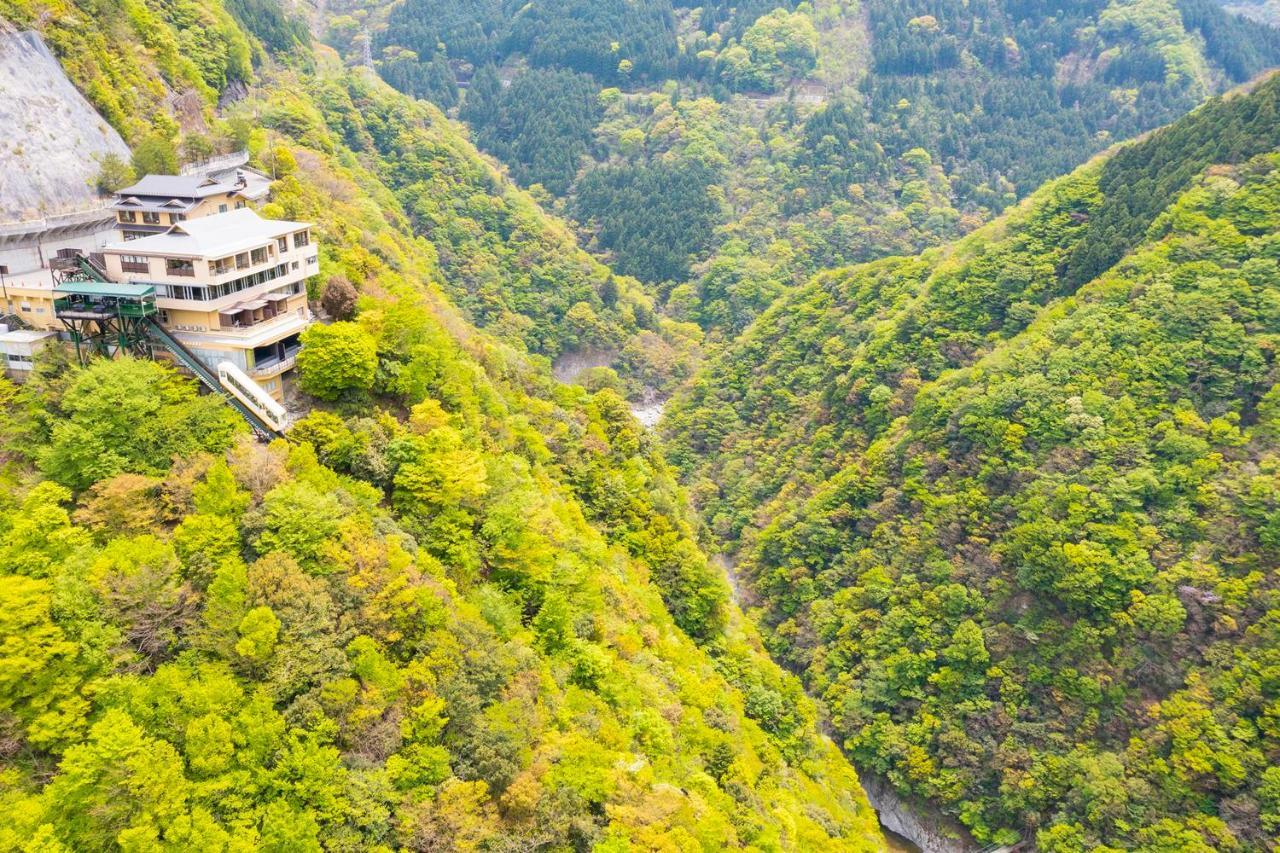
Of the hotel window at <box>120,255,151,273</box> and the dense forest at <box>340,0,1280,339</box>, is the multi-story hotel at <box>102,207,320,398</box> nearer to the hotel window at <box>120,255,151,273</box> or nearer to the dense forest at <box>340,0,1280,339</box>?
the hotel window at <box>120,255,151,273</box>

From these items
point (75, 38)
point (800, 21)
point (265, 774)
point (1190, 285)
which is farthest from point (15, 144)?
point (800, 21)

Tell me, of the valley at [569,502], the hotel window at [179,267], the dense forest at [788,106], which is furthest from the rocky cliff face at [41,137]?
the dense forest at [788,106]

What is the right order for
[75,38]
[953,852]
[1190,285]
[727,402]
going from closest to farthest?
[75,38] → [953,852] → [1190,285] → [727,402]

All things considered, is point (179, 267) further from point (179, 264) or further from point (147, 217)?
point (147, 217)

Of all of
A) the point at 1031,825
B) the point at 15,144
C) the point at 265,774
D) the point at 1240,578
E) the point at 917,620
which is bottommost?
the point at 1031,825

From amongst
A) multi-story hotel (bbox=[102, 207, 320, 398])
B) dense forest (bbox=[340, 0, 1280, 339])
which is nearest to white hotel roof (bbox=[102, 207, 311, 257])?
multi-story hotel (bbox=[102, 207, 320, 398])

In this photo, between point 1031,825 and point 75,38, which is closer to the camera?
point 75,38

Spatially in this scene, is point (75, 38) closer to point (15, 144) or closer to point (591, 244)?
point (15, 144)
